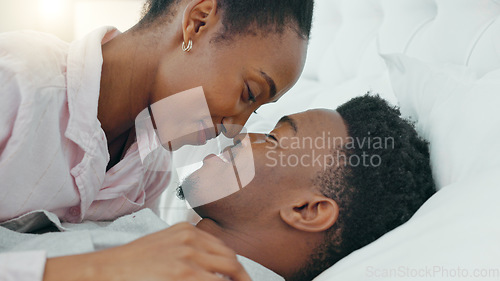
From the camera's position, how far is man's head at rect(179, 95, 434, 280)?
76cm

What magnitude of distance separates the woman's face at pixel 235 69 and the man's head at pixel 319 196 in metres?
0.10

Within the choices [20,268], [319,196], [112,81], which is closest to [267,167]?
[319,196]

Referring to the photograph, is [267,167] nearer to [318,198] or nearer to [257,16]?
[318,198]

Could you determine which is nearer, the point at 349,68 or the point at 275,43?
the point at 275,43

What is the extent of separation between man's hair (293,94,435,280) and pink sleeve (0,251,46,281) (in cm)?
43

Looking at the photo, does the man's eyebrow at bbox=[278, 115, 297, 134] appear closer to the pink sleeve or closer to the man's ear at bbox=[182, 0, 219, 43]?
the man's ear at bbox=[182, 0, 219, 43]

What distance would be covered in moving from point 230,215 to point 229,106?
0.63 ft

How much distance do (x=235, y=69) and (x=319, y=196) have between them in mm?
263

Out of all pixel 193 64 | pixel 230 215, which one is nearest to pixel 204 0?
pixel 193 64

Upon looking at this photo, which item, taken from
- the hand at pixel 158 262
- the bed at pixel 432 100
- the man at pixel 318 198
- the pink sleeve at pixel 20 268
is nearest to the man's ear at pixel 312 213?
the man at pixel 318 198

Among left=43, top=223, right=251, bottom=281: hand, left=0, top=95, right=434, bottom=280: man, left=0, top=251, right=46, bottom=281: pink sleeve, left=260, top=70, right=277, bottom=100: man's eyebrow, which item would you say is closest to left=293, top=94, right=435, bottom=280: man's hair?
left=0, top=95, right=434, bottom=280: man

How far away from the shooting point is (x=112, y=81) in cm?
83

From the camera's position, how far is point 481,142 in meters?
0.69

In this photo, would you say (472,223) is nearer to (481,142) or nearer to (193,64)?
(481,142)
